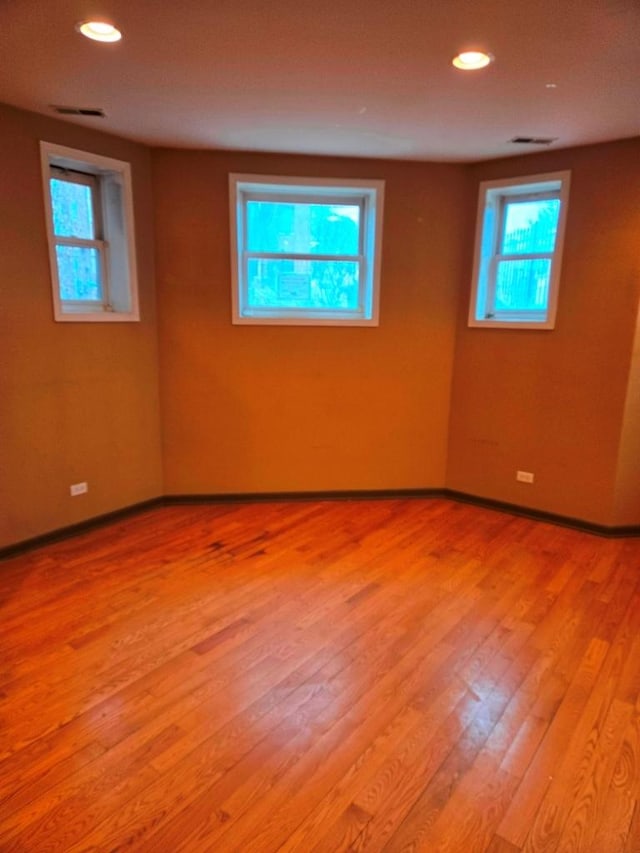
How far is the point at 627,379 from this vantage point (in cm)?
343

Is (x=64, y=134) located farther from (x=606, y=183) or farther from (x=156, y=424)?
(x=606, y=183)

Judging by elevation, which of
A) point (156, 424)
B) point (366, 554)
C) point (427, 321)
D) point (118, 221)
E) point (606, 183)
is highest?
point (606, 183)

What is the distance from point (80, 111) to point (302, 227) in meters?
1.61

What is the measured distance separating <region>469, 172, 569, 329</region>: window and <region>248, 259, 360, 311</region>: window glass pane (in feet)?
3.26

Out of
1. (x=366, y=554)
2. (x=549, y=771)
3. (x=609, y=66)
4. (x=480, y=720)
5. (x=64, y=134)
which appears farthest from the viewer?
(x=366, y=554)

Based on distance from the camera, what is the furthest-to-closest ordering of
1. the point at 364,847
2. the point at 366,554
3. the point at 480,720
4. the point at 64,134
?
the point at 366,554 < the point at 64,134 < the point at 480,720 < the point at 364,847

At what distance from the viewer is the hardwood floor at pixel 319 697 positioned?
1534 mm

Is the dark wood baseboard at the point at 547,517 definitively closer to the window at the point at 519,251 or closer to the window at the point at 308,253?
the window at the point at 519,251

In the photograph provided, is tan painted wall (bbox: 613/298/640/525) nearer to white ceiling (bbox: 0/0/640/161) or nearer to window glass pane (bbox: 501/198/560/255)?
window glass pane (bbox: 501/198/560/255)

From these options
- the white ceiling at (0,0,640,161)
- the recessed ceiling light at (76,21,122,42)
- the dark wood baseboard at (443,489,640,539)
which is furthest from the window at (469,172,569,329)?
the recessed ceiling light at (76,21,122,42)

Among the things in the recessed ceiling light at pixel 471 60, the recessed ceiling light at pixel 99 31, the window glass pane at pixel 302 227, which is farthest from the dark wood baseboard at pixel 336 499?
the recessed ceiling light at pixel 471 60

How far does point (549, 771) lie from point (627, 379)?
2598mm

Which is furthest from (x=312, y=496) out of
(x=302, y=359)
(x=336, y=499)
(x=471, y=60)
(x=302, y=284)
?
(x=471, y=60)

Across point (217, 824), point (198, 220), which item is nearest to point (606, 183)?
point (198, 220)
